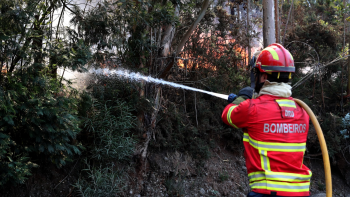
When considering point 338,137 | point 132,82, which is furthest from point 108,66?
point 338,137

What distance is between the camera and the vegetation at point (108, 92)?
3699 mm

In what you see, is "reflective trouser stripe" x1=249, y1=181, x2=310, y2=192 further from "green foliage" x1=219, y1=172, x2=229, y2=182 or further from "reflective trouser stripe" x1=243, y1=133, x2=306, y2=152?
"green foliage" x1=219, y1=172, x2=229, y2=182

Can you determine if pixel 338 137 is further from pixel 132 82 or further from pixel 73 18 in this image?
pixel 73 18

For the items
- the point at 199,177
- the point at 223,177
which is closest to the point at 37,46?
the point at 199,177

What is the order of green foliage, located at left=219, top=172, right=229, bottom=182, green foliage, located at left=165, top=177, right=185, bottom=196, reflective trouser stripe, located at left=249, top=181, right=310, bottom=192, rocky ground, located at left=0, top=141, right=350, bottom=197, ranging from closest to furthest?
reflective trouser stripe, located at left=249, top=181, right=310, bottom=192
rocky ground, located at left=0, top=141, right=350, bottom=197
green foliage, located at left=165, top=177, right=185, bottom=196
green foliage, located at left=219, top=172, right=229, bottom=182

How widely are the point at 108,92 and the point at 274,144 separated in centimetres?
335

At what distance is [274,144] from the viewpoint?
2498mm

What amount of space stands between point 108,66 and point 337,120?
23.8 ft

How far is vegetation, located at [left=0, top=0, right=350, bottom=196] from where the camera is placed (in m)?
3.70

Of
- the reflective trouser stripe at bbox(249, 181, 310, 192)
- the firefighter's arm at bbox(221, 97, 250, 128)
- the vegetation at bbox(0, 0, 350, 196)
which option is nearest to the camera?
the reflective trouser stripe at bbox(249, 181, 310, 192)

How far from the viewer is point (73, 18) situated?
483 centimetres

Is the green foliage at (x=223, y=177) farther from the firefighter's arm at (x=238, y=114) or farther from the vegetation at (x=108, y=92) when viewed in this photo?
the firefighter's arm at (x=238, y=114)

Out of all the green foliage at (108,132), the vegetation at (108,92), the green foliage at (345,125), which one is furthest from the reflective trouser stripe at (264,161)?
the green foliage at (345,125)

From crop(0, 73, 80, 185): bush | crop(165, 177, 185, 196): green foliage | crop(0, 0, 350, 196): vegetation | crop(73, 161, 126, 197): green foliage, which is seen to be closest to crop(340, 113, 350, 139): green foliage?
crop(0, 0, 350, 196): vegetation
